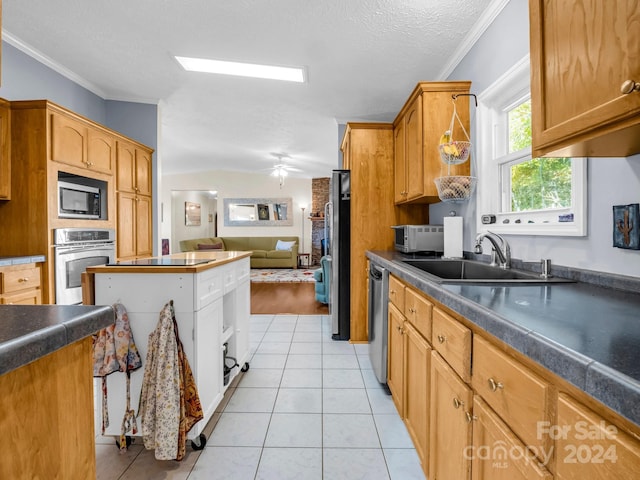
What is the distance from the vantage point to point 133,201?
3584 mm

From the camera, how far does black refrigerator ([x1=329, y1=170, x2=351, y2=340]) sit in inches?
127

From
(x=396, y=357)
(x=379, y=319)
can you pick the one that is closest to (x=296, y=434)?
(x=396, y=357)

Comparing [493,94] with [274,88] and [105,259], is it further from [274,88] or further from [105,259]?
[105,259]

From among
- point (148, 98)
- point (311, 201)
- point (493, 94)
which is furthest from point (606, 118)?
point (311, 201)

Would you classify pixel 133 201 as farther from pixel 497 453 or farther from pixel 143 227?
pixel 497 453

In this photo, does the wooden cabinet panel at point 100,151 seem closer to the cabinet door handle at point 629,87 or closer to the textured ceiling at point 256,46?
the textured ceiling at point 256,46

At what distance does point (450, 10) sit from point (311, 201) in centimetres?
745

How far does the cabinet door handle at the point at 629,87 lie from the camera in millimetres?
700

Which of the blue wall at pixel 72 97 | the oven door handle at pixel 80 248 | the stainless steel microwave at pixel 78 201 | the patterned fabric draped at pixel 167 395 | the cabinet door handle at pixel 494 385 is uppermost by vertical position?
the blue wall at pixel 72 97

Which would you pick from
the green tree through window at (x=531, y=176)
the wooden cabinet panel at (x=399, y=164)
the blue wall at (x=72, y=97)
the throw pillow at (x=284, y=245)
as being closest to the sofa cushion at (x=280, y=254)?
the throw pillow at (x=284, y=245)

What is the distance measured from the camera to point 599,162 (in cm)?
126

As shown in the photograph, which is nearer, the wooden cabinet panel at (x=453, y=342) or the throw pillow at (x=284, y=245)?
the wooden cabinet panel at (x=453, y=342)

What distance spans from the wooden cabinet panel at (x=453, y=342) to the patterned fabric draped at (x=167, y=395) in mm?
1127

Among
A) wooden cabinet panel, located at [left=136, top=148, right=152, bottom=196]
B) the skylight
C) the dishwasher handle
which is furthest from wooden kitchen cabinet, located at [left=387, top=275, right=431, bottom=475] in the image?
wooden cabinet panel, located at [left=136, top=148, right=152, bottom=196]
